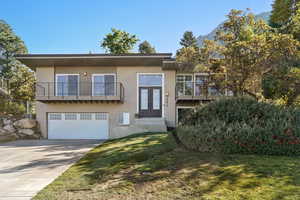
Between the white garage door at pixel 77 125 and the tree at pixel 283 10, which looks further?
the white garage door at pixel 77 125

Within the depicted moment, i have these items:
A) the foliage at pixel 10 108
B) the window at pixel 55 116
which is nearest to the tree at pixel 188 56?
the window at pixel 55 116

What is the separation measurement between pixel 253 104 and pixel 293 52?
361cm

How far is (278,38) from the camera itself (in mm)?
7809

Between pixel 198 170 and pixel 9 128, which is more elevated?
pixel 198 170

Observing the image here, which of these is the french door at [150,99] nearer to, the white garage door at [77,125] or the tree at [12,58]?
the white garage door at [77,125]

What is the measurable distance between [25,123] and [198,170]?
491 inches

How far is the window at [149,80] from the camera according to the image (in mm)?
12688

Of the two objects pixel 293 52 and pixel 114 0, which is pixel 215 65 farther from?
pixel 114 0

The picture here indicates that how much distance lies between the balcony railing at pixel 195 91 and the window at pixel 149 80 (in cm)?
137

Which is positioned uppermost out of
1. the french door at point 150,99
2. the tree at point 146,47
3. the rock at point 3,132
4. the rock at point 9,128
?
the tree at point 146,47

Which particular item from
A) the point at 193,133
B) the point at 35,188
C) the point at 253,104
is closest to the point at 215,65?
the point at 253,104

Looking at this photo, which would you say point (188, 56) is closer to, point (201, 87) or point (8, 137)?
point (201, 87)

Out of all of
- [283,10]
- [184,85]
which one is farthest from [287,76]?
[283,10]

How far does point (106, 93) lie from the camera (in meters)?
12.5
